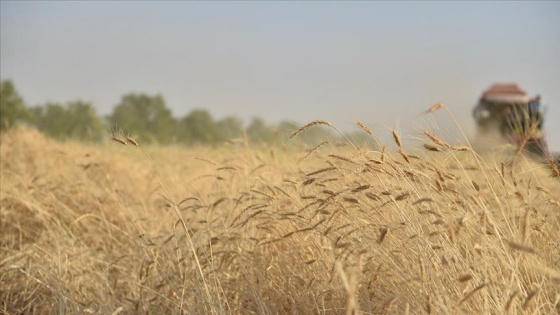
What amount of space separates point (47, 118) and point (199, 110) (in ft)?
30.5

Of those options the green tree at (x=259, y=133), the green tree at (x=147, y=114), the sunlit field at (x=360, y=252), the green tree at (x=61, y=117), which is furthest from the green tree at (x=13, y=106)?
the sunlit field at (x=360, y=252)

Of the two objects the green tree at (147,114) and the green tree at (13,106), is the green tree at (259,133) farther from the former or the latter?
the green tree at (147,114)

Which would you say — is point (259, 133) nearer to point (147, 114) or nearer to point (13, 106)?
point (13, 106)

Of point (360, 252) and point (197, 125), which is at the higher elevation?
point (360, 252)

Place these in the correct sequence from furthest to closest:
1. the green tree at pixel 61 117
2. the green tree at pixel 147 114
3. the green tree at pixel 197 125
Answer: the green tree at pixel 197 125 → the green tree at pixel 147 114 → the green tree at pixel 61 117

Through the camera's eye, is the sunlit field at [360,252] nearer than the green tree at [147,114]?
Yes

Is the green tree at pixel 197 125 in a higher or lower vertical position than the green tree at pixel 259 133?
lower

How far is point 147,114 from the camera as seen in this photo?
42.2 metres

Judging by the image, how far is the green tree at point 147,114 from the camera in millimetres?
39844

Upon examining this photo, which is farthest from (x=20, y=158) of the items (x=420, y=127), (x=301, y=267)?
(x=420, y=127)

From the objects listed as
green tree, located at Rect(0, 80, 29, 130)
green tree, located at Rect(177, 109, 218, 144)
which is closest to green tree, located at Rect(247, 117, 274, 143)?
green tree, located at Rect(0, 80, 29, 130)

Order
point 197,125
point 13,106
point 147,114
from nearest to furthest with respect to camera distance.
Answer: point 13,106 → point 147,114 → point 197,125

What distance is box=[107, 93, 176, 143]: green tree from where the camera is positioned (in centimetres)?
3984

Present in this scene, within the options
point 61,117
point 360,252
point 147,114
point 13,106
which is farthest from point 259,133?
point 147,114
